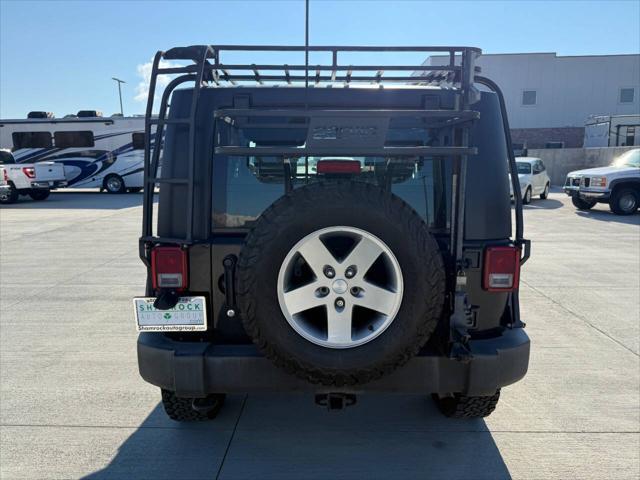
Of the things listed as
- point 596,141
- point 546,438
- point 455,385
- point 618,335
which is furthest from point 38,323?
point 596,141

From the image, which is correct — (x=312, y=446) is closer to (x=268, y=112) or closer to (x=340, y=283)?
(x=340, y=283)

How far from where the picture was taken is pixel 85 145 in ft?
66.7

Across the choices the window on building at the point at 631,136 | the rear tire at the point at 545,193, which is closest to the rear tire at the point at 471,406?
the rear tire at the point at 545,193

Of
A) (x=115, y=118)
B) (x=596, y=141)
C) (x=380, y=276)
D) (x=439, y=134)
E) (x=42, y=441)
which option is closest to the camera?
(x=380, y=276)

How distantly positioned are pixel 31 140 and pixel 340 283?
75.1 feet

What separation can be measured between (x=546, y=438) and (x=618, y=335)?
2258 millimetres

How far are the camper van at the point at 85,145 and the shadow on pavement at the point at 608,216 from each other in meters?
16.8

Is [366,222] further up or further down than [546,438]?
further up

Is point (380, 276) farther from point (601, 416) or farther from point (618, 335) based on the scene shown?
point (618, 335)

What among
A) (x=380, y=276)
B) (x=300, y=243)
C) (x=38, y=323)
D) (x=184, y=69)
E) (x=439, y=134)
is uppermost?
(x=184, y=69)

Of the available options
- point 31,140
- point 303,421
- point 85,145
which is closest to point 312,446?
point 303,421

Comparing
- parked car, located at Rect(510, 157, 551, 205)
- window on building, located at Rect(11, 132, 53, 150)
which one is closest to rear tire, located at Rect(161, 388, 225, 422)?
parked car, located at Rect(510, 157, 551, 205)

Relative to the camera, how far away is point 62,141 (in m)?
20.4

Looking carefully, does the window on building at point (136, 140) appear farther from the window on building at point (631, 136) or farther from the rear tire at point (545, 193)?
the window on building at point (631, 136)
